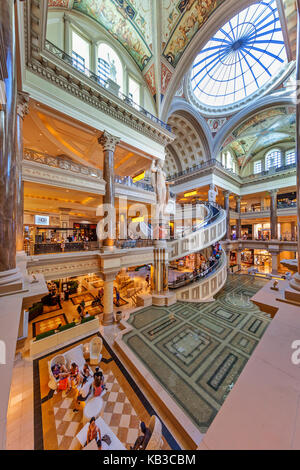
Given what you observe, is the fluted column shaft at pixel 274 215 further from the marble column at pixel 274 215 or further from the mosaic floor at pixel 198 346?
the mosaic floor at pixel 198 346

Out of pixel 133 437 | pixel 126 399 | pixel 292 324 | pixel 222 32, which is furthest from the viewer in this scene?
pixel 222 32

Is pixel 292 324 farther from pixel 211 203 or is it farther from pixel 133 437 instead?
pixel 211 203

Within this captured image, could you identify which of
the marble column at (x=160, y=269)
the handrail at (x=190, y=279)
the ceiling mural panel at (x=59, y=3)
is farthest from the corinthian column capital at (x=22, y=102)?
the handrail at (x=190, y=279)

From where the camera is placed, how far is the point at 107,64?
853 centimetres

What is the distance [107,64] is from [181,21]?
14.6 ft

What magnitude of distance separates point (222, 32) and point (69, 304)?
2187 centimetres

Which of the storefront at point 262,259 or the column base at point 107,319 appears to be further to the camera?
the storefront at point 262,259

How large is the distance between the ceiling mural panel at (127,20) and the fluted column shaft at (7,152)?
343 inches

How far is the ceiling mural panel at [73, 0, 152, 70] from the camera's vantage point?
24.8 feet

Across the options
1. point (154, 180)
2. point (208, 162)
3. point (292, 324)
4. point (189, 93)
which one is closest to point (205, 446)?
point (292, 324)

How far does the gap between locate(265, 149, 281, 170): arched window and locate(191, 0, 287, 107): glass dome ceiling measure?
6949 millimetres

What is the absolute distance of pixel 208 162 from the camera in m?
14.8

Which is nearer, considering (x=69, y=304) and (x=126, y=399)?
(x=126, y=399)

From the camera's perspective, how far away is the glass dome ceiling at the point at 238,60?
11.6 metres
